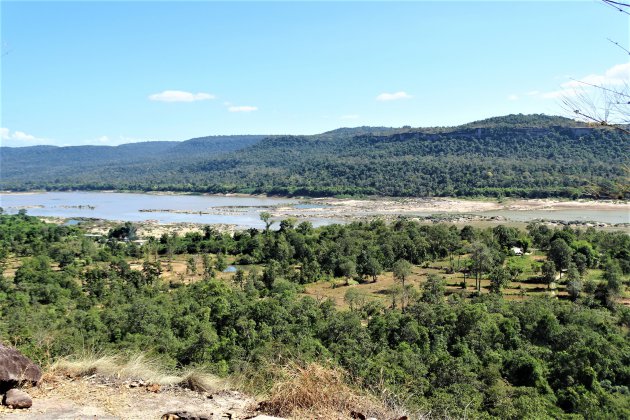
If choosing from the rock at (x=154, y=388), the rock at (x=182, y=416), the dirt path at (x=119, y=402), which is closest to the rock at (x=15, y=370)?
the dirt path at (x=119, y=402)

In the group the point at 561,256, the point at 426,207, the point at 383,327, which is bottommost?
the point at 383,327

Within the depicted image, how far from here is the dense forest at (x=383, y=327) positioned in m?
13.6

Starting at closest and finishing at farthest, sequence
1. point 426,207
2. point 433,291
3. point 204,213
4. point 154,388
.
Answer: point 154,388 → point 433,291 → point 426,207 → point 204,213

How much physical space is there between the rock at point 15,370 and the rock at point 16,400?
230mm

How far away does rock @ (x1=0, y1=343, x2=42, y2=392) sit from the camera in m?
5.49

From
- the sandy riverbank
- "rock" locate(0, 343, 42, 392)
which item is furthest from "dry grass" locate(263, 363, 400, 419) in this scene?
the sandy riverbank

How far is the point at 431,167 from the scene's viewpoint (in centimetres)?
11538

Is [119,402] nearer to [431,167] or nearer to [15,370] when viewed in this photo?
[15,370]

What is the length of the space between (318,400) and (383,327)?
1523 cm

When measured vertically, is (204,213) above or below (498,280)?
above

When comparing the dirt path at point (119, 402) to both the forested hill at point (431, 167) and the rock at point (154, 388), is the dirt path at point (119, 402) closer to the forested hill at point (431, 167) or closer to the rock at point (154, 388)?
the rock at point (154, 388)

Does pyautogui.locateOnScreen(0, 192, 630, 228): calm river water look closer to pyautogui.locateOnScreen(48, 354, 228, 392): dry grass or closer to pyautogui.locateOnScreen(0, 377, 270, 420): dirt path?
pyautogui.locateOnScreen(48, 354, 228, 392): dry grass

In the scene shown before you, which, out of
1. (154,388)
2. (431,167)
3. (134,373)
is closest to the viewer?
(154,388)

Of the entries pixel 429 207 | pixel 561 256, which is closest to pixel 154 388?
pixel 561 256
